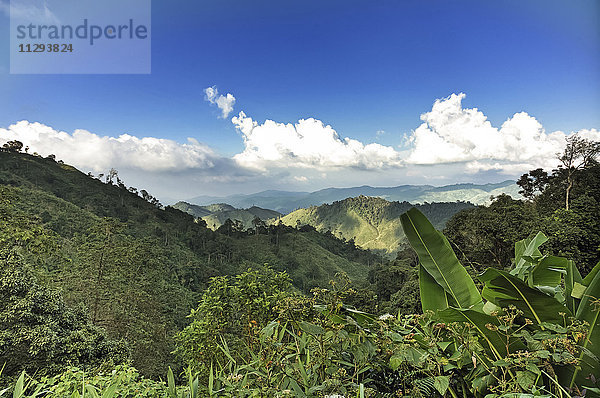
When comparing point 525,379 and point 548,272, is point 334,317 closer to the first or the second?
point 525,379

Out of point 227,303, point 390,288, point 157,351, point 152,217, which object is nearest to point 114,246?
point 157,351

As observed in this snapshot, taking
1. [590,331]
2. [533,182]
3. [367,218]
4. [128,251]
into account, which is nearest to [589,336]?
[590,331]

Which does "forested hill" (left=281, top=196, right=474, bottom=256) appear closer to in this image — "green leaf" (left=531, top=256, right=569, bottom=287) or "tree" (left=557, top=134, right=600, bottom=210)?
"tree" (left=557, top=134, right=600, bottom=210)

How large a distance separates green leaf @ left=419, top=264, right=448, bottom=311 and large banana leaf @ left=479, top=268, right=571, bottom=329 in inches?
10.5

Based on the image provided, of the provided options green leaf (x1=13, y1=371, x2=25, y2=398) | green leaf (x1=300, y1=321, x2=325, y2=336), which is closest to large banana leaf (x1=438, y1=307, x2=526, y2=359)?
green leaf (x1=300, y1=321, x2=325, y2=336)

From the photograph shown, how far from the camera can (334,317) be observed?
773 millimetres

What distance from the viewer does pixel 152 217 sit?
42500mm

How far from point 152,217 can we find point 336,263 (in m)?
28.8

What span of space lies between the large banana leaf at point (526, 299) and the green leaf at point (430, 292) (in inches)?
10.5

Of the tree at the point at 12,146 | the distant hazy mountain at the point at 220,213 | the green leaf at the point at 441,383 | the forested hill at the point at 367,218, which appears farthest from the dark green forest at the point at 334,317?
the distant hazy mountain at the point at 220,213

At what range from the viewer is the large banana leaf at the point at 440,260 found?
3.36 ft

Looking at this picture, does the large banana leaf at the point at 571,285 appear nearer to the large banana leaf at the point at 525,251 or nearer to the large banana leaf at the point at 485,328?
the large banana leaf at the point at 525,251

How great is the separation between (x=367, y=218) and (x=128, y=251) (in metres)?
93.6

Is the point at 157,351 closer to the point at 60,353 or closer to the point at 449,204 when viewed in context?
the point at 60,353
